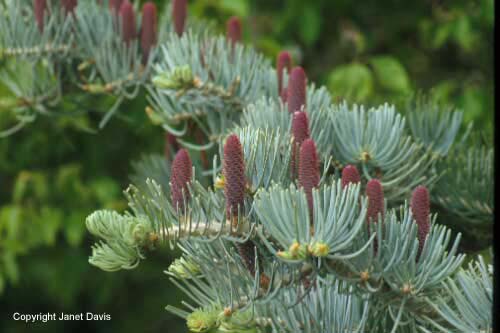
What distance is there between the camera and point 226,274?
16.5 inches

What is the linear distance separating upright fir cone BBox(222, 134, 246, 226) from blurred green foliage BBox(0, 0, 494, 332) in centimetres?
62

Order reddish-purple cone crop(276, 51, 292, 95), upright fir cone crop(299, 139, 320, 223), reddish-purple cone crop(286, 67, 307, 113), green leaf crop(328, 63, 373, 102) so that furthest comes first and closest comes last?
green leaf crop(328, 63, 373, 102) < reddish-purple cone crop(276, 51, 292, 95) < reddish-purple cone crop(286, 67, 307, 113) < upright fir cone crop(299, 139, 320, 223)

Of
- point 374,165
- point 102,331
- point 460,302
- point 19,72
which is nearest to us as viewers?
point 460,302

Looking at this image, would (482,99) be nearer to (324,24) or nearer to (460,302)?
(324,24)

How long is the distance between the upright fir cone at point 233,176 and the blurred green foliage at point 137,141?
615 millimetres

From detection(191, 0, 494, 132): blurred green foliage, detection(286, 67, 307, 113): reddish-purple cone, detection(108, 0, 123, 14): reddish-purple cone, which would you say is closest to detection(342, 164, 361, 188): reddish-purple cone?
detection(286, 67, 307, 113): reddish-purple cone

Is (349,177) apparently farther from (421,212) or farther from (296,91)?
(296,91)

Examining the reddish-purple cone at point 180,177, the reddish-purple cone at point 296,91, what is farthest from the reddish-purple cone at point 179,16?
the reddish-purple cone at point 180,177

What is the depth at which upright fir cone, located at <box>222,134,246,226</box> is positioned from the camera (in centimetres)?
38

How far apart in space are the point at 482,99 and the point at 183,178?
85 centimetres

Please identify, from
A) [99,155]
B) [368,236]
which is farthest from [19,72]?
[99,155]

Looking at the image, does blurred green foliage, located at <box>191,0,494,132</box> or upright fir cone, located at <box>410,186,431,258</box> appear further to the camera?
blurred green foliage, located at <box>191,0,494,132</box>

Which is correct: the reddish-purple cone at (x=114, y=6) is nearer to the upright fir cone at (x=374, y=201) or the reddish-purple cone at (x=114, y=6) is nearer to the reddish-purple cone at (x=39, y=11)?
the reddish-purple cone at (x=39, y=11)

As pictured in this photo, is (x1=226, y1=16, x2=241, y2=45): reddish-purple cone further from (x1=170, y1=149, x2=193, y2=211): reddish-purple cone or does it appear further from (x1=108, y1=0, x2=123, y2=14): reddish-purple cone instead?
(x1=170, y1=149, x2=193, y2=211): reddish-purple cone
